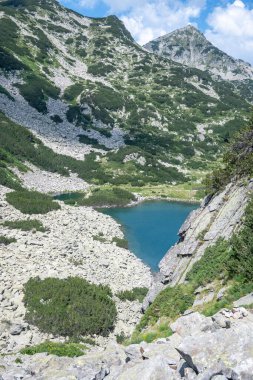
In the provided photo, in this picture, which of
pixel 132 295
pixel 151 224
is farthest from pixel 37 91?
pixel 132 295

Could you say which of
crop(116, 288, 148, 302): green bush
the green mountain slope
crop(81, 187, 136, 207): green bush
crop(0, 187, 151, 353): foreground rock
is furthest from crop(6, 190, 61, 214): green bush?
the green mountain slope

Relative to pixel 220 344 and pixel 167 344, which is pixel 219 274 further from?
pixel 220 344

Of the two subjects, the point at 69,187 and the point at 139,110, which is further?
the point at 139,110

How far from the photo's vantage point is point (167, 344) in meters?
13.6

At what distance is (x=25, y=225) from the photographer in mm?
45156

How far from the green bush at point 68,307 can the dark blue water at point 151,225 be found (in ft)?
46.1

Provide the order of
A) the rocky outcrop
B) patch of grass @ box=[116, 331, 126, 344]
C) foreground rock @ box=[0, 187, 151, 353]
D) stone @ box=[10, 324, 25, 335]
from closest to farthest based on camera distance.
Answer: the rocky outcrop, stone @ box=[10, 324, 25, 335], foreground rock @ box=[0, 187, 151, 353], patch of grass @ box=[116, 331, 126, 344]

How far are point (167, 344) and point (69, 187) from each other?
232ft

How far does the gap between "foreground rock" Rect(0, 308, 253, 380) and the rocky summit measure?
0.05 metres

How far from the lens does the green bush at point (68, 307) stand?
27438 mm

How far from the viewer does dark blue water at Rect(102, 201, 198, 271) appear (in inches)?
2025

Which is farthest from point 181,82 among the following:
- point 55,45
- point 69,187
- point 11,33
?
point 69,187

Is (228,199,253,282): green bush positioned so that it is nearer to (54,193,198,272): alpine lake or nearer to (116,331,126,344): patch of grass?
(116,331,126,344): patch of grass

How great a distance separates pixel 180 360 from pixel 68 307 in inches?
777
